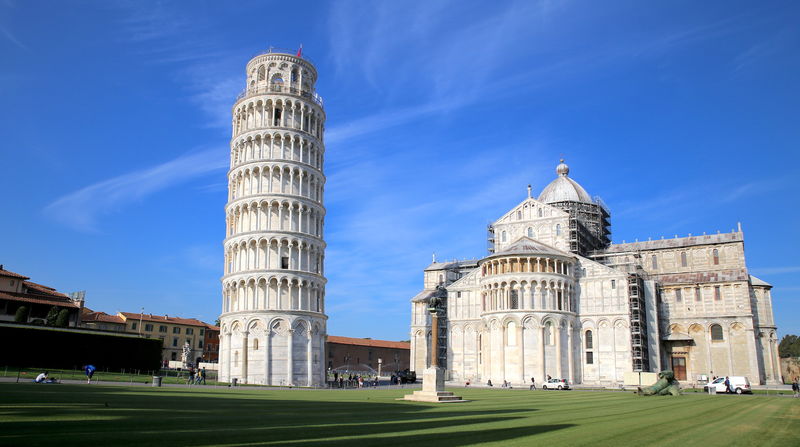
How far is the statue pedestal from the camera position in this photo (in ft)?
102

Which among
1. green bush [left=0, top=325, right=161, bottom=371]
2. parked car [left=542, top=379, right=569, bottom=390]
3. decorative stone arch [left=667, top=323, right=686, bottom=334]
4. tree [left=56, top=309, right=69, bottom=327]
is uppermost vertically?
tree [left=56, top=309, right=69, bottom=327]

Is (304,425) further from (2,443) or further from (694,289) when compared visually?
(694,289)

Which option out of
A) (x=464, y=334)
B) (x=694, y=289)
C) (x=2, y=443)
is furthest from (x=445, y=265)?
(x=2, y=443)

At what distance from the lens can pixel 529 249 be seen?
6850cm

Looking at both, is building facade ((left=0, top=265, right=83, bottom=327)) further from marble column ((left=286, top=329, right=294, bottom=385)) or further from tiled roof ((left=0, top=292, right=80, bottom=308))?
marble column ((left=286, top=329, right=294, bottom=385))

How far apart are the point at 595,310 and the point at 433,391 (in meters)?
43.1

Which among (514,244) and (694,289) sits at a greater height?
(514,244)

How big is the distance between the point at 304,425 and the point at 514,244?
189ft

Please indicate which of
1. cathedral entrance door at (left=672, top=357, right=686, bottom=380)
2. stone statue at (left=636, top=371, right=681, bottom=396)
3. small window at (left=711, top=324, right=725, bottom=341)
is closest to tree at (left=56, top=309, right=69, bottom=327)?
stone statue at (left=636, top=371, right=681, bottom=396)

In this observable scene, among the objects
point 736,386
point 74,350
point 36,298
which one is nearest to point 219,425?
point 736,386

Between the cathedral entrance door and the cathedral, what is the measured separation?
0.46 ft

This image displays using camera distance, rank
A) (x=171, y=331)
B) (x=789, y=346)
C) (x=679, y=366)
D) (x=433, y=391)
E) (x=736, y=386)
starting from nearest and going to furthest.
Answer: (x=433, y=391) → (x=736, y=386) → (x=679, y=366) → (x=171, y=331) → (x=789, y=346)

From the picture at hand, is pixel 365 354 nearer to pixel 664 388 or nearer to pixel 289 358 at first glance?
pixel 289 358

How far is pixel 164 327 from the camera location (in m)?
106
